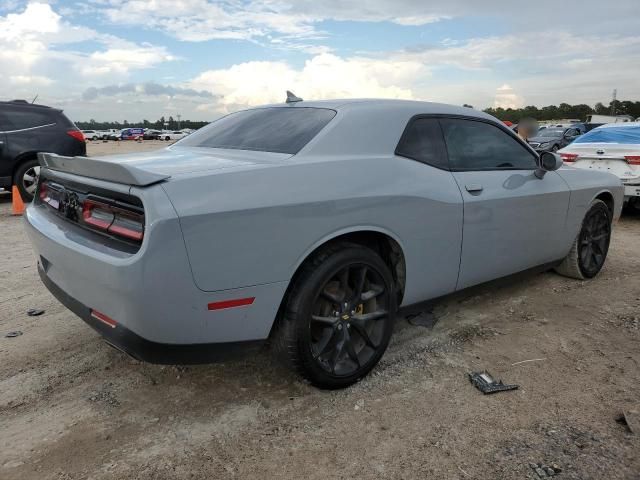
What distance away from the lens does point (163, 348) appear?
7.37 ft

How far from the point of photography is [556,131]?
2073 centimetres

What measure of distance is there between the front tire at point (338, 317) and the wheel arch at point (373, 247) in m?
0.03

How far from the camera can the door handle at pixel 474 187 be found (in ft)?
10.8

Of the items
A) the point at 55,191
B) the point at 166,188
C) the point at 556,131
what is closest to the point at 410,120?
the point at 166,188

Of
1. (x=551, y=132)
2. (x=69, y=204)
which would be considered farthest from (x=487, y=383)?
(x=551, y=132)

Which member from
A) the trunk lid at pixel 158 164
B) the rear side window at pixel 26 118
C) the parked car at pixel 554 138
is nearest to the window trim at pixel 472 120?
the trunk lid at pixel 158 164

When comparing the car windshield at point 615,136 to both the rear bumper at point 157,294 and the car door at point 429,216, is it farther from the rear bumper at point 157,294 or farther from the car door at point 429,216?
the rear bumper at point 157,294

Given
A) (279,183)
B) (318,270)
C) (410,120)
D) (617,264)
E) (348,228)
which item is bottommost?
(617,264)

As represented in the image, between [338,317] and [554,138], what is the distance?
19.6 meters

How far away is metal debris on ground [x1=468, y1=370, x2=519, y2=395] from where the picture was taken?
9.32ft

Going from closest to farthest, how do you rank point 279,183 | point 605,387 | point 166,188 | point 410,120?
point 166,188, point 279,183, point 605,387, point 410,120

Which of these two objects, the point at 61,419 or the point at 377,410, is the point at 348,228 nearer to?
the point at 377,410

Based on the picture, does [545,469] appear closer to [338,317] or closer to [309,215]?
[338,317]

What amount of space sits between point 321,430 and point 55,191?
6.46 feet
